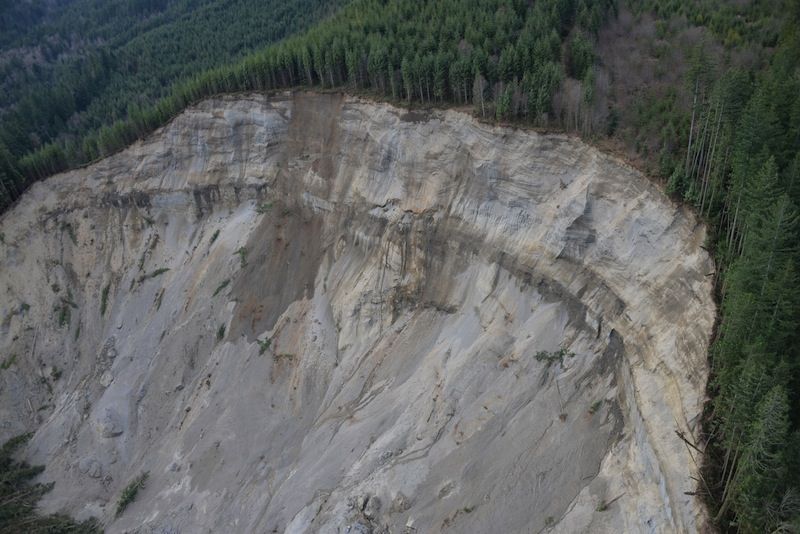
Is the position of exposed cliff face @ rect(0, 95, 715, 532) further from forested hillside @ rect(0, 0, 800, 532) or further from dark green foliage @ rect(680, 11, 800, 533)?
forested hillside @ rect(0, 0, 800, 532)

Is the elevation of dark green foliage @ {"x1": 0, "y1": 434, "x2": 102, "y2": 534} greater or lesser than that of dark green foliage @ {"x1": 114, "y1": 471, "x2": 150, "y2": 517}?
lesser

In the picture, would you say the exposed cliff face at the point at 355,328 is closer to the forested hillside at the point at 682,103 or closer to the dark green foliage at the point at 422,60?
the forested hillside at the point at 682,103

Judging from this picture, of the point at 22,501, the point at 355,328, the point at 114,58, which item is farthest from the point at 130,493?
the point at 114,58

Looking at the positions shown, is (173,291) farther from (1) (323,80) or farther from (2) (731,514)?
(2) (731,514)

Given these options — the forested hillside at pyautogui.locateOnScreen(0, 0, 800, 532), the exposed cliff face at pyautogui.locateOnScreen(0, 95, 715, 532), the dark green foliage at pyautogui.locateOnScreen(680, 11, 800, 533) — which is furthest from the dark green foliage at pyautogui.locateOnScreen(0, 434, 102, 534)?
the dark green foliage at pyautogui.locateOnScreen(680, 11, 800, 533)

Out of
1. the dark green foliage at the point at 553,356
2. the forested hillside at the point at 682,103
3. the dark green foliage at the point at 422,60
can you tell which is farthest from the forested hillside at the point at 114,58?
the dark green foliage at the point at 553,356

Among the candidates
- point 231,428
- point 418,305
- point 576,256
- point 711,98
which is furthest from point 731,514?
point 231,428
